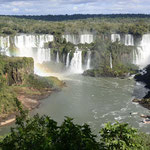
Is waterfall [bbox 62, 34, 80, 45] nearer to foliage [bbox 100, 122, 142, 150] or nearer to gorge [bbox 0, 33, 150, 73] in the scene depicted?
gorge [bbox 0, 33, 150, 73]

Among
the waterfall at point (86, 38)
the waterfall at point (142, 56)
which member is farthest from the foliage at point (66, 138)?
the waterfall at point (86, 38)

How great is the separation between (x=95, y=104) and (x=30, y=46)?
31.2 meters

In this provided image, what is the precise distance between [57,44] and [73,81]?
17.2 metres

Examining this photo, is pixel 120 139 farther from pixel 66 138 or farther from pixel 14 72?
pixel 14 72

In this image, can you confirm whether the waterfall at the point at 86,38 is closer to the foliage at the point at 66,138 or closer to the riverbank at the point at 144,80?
the riverbank at the point at 144,80

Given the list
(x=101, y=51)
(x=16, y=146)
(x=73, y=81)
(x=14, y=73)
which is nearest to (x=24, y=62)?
(x=14, y=73)

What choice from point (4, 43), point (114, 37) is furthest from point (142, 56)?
point (4, 43)

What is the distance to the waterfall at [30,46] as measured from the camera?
5959cm

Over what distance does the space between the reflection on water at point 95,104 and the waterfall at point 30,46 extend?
1415 cm

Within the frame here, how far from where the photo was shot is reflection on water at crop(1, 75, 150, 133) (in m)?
30.0

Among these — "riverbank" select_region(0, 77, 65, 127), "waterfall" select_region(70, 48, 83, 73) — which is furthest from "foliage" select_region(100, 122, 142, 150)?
"waterfall" select_region(70, 48, 83, 73)

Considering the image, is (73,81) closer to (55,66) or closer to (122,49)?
(55,66)

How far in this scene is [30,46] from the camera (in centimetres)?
6275

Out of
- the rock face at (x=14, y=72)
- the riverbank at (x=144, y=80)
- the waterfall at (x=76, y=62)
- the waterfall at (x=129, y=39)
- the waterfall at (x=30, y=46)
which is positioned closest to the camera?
the riverbank at (x=144, y=80)
